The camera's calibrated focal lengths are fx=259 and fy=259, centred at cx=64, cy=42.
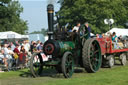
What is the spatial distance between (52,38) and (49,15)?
951mm

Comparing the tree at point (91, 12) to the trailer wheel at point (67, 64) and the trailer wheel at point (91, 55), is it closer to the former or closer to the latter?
the trailer wheel at point (91, 55)

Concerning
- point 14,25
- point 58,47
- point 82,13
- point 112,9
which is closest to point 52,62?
point 58,47

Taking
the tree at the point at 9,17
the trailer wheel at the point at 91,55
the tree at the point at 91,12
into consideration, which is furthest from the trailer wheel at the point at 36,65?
the tree at the point at 9,17

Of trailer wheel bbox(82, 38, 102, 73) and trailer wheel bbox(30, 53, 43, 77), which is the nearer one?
trailer wheel bbox(30, 53, 43, 77)

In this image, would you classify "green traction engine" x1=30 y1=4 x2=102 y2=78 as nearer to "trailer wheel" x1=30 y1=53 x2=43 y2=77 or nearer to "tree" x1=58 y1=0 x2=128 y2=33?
"trailer wheel" x1=30 y1=53 x2=43 y2=77

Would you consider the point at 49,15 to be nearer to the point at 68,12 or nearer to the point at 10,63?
the point at 10,63

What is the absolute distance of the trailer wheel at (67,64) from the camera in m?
8.55

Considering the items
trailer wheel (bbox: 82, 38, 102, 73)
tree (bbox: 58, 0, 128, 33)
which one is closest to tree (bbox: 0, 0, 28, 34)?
tree (bbox: 58, 0, 128, 33)

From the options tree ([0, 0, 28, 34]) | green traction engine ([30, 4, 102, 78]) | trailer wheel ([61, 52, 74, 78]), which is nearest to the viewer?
trailer wheel ([61, 52, 74, 78])

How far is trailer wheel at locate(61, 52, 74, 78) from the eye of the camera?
8.55 metres

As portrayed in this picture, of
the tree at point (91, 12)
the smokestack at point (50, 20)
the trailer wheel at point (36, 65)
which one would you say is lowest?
the trailer wheel at point (36, 65)

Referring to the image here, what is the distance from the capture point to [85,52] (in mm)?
9617

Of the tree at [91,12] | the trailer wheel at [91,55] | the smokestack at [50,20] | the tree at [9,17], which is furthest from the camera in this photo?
the tree at [9,17]

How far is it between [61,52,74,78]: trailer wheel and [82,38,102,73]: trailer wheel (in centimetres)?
64
